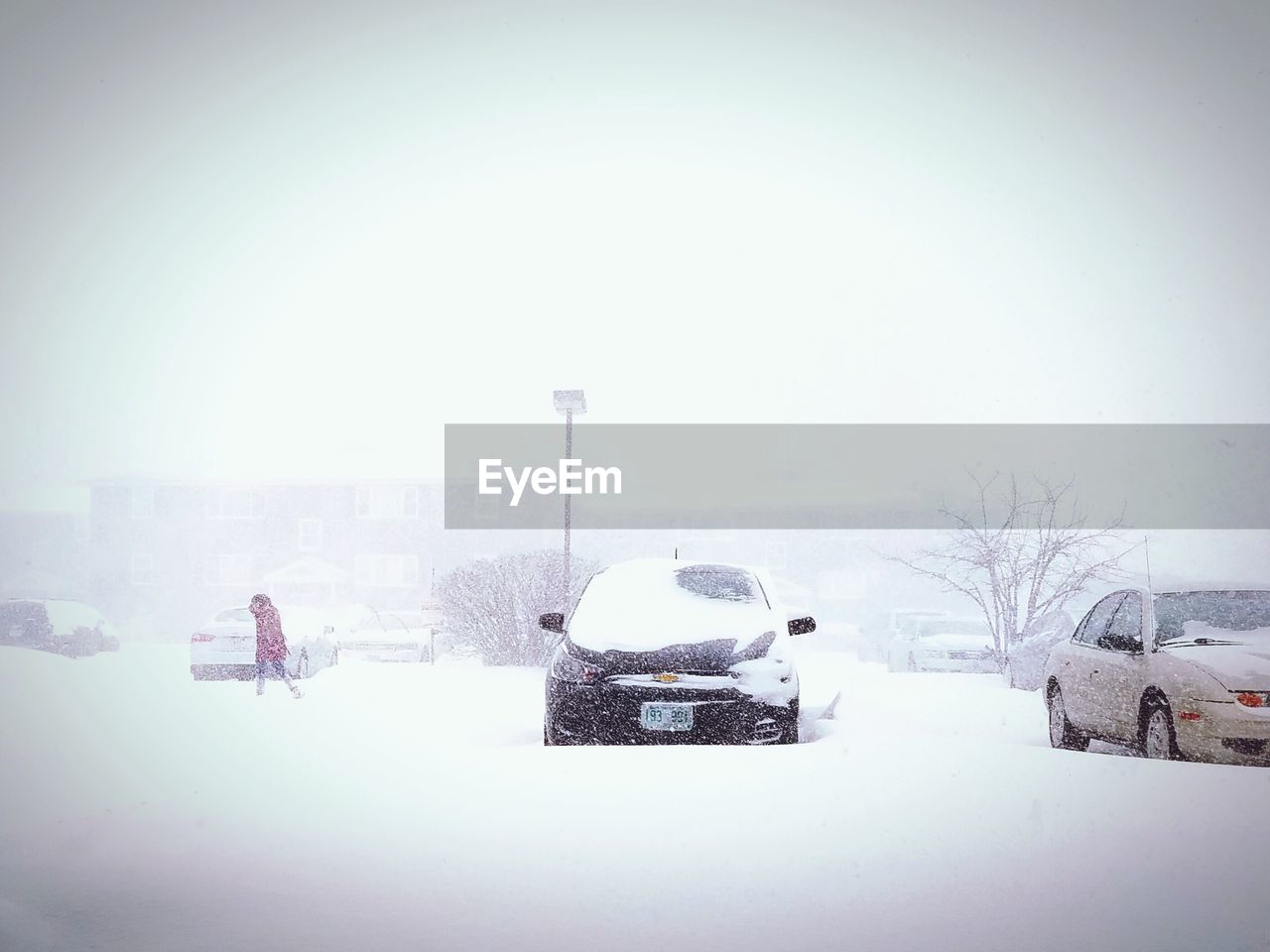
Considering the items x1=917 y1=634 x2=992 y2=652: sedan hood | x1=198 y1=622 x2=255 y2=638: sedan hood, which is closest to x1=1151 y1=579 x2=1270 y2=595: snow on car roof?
x1=917 y1=634 x2=992 y2=652: sedan hood

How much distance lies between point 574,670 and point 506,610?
610 inches

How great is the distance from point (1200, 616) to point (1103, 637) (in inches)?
28.8

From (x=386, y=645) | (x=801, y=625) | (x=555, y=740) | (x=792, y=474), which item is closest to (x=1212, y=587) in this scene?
(x=801, y=625)

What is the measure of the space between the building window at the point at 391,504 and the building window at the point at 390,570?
6.19 ft

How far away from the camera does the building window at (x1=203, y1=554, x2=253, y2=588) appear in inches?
1977

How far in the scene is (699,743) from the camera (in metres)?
7.95

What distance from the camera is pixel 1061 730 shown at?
31.7ft

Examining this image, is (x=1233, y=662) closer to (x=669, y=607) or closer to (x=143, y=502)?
(x=669, y=607)

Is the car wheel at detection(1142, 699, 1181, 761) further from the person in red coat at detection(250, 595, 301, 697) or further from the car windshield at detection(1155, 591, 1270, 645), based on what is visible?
the person in red coat at detection(250, 595, 301, 697)

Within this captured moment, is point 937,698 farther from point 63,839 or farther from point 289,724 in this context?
point 63,839

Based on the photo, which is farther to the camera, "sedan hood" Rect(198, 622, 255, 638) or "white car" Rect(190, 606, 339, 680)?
"sedan hood" Rect(198, 622, 255, 638)

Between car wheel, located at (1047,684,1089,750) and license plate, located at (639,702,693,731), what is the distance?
3731mm

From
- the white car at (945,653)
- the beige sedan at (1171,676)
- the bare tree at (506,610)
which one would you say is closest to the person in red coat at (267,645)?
the bare tree at (506,610)

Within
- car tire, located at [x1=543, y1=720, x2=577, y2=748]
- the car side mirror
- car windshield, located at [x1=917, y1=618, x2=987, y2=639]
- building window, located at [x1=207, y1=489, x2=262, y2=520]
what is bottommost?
car windshield, located at [x1=917, y1=618, x2=987, y2=639]
